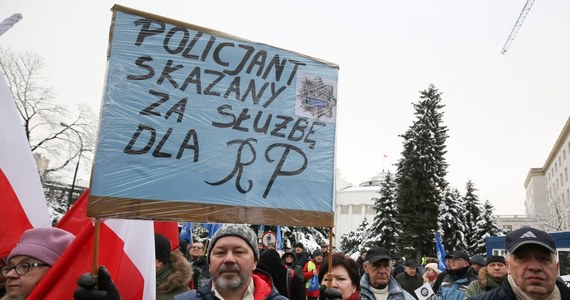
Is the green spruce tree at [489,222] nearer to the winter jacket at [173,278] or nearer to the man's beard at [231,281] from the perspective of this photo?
the winter jacket at [173,278]

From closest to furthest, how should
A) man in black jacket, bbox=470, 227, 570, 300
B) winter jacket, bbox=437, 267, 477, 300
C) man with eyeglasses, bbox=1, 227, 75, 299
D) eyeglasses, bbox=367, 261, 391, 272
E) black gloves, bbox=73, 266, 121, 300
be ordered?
black gloves, bbox=73, 266, 121, 300 → man with eyeglasses, bbox=1, 227, 75, 299 → man in black jacket, bbox=470, 227, 570, 300 → eyeglasses, bbox=367, 261, 391, 272 → winter jacket, bbox=437, 267, 477, 300

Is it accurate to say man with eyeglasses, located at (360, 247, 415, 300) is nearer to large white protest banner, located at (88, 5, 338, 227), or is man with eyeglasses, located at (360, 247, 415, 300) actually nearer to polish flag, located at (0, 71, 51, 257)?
large white protest banner, located at (88, 5, 338, 227)

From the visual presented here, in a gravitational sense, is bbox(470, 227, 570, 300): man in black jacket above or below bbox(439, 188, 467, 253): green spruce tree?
below

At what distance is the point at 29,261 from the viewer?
9.21 ft

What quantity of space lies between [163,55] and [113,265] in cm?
148

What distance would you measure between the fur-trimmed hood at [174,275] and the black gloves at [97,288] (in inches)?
54.8

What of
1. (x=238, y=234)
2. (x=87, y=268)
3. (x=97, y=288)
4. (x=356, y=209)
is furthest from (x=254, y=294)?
(x=356, y=209)

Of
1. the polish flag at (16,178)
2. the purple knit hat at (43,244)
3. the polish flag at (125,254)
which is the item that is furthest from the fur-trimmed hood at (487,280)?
the polish flag at (16,178)

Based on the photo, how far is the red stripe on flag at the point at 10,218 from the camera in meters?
3.29

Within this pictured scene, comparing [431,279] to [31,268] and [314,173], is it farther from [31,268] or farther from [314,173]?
[31,268]

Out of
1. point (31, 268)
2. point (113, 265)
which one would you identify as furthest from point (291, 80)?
point (31, 268)

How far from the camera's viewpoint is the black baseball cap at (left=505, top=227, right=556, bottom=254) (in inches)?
117

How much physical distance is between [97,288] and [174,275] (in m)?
1.50

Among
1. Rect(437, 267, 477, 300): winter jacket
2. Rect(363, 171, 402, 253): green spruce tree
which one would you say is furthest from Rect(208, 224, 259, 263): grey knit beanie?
Rect(363, 171, 402, 253): green spruce tree
